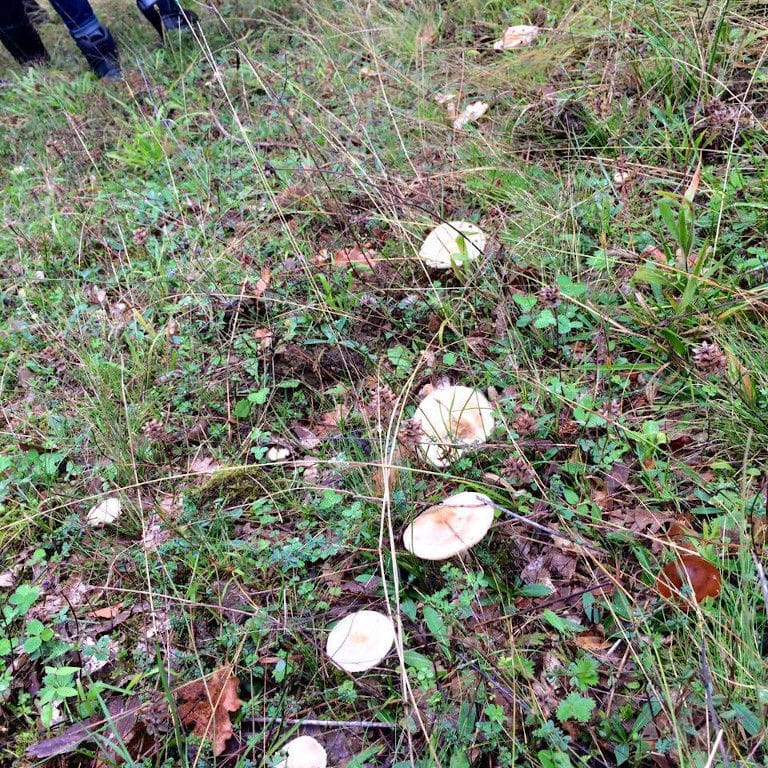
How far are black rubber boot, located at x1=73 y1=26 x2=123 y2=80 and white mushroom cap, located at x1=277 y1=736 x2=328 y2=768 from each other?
501 cm

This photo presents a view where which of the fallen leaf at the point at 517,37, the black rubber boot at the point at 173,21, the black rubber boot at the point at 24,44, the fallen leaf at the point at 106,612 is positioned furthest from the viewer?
the black rubber boot at the point at 24,44

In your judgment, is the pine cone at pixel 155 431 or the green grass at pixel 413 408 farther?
the pine cone at pixel 155 431

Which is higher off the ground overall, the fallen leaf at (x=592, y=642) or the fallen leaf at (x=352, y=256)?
the fallen leaf at (x=352, y=256)

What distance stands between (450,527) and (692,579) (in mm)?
658

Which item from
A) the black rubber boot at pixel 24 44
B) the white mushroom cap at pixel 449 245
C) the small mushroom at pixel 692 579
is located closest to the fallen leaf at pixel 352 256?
the white mushroom cap at pixel 449 245

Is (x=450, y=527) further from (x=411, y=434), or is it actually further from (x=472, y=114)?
(x=472, y=114)

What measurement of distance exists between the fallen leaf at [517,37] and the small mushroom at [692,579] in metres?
3.12

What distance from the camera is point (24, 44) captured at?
5395 mm

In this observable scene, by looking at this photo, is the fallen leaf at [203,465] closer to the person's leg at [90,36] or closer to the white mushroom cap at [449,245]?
the white mushroom cap at [449,245]

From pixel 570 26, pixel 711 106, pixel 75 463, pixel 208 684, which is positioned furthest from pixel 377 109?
pixel 208 684

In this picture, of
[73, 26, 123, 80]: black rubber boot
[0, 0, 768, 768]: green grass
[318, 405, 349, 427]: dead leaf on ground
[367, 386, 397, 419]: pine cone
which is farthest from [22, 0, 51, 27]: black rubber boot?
[367, 386, 397, 419]: pine cone

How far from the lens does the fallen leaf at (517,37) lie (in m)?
3.62

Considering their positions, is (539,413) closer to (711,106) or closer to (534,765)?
(534,765)

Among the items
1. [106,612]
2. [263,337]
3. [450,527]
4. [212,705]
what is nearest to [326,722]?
[212,705]
